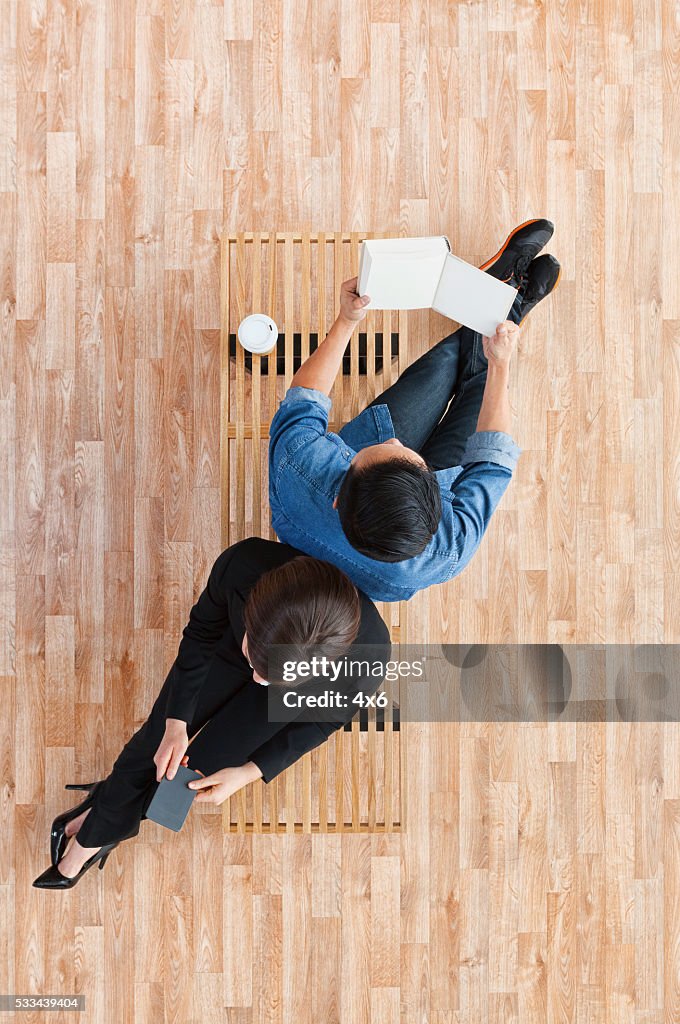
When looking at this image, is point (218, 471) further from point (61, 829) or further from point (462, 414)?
point (61, 829)

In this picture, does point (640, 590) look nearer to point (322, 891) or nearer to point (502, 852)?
point (502, 852)

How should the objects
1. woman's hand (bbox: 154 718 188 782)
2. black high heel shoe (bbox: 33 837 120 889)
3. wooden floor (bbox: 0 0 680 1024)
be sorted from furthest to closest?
wooden floor (bbox: 0 0 680 1024) → black high heel shoe (bbox: 33 837 120 889) → woman's hand (bbox: 154 718 188 782)

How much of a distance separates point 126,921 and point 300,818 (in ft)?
1.69

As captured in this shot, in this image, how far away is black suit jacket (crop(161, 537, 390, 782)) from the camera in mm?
1252

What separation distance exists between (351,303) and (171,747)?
3.02ft

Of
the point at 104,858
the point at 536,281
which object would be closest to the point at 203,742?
the point at 104,858

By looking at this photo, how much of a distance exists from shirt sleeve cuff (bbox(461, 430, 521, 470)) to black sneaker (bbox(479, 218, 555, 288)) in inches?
23.5

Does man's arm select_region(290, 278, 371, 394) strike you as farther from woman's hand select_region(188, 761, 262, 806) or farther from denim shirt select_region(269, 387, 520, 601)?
woman's hand select_region(188, 761, 262, 806)

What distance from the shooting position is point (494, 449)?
4.38 ft

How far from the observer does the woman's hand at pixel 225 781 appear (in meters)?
1.50

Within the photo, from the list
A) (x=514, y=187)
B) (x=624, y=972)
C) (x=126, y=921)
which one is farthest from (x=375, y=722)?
(x=514, y=187)

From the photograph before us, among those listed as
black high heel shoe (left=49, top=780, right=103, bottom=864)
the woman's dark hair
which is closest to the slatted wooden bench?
black high heel shoe (left=49, top=780, right=103, bottom=864)

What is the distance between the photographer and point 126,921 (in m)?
1.86

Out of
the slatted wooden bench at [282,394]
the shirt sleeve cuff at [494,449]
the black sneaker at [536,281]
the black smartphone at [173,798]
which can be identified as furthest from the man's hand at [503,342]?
the black smartphone at [173,798]
